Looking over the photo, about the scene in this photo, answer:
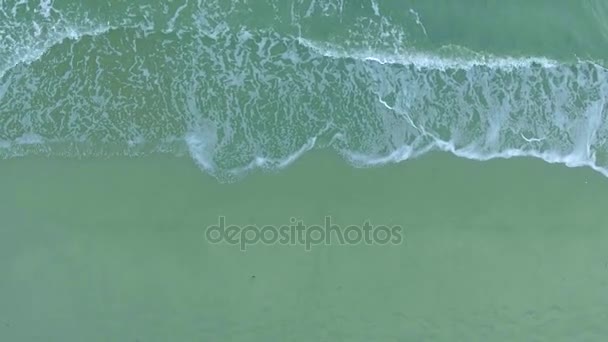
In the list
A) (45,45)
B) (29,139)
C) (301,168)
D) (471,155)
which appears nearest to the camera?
(29,139)

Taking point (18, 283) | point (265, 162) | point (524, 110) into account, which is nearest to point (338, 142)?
point (265, 162)

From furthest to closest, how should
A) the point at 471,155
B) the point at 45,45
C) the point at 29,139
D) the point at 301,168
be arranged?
1. the point at 471,155
2. the point at 301,168
3. the point at 45,45
4. the point at 29,139

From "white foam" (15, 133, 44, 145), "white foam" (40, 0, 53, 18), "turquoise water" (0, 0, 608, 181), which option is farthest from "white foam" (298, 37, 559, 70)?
"white foam" (15, 133, 44, 145)

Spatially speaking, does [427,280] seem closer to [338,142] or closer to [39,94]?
[338,142]

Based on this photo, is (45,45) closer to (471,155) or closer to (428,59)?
(428,59)

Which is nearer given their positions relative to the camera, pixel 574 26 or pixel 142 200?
pixel 142 200

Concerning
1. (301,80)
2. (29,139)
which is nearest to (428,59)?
(301,80)

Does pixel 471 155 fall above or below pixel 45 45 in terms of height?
below
